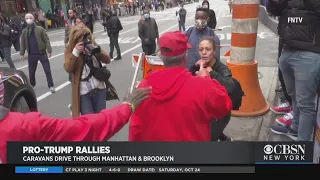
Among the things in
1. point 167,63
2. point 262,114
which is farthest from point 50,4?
point 167,63

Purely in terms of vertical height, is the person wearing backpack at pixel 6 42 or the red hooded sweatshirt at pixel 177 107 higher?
the red hooded sweatshirt at pixel 177 107

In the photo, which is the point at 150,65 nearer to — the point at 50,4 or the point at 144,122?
the point at 144,122

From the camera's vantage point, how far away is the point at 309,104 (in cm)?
225

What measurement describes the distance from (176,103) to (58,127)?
0.56 metres

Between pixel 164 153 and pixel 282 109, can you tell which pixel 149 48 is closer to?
pixel 282 109

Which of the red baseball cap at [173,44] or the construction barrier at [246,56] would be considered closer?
the red baseball cap at [173,44]

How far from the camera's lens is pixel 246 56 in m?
3.41

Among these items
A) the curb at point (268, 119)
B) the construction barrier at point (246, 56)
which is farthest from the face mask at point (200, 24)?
the curb at point (268, 119)

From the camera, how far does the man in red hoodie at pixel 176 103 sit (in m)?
1.56

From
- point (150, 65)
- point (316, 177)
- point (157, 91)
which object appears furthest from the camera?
point (150, 65)

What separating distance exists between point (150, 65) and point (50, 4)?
12.9 m

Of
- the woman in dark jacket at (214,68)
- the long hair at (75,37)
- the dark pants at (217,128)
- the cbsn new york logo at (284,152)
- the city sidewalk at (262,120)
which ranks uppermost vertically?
the long hair at (75,37)

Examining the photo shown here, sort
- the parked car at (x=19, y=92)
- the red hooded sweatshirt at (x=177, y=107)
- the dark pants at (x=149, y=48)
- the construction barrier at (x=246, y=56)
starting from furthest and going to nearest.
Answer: the dark pants at (x=149, y=48), the construction barrier at (x=246, y=56), the parked car at (x=19, y=92), the red hooded sweatshirt at (x=177, y=107)

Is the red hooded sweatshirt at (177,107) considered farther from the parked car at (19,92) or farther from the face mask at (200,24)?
the face mask at (200,24)
